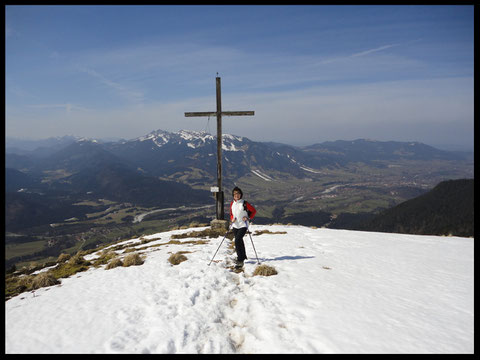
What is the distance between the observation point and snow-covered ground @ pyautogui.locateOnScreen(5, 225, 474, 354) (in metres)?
5.54

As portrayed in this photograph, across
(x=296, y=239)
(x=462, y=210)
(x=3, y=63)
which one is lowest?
(x=462, y=210)

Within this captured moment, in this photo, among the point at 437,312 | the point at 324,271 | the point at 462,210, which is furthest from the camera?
the point at 462,210

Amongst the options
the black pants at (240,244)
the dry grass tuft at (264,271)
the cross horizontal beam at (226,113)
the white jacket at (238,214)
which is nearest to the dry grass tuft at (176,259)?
the black pants at (240,244)

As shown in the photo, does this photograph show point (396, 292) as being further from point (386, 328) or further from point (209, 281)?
point (209, 281)

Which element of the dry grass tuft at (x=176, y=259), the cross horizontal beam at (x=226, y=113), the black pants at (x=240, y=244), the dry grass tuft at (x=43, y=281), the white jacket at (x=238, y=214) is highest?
the cross horizontal beam at (x=226, y=113)

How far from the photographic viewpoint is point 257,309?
283 inches

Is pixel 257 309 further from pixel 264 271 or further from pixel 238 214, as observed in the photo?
pixel 238 214

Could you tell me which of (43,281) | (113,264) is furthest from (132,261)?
(43,281)

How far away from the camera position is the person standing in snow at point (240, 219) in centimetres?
1123

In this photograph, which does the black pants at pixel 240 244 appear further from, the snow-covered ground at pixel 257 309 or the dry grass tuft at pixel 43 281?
the dry grass tuft at pixel 43 281

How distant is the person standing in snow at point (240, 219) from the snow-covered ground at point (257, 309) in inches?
30.4

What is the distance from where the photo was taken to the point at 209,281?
9328 mm
